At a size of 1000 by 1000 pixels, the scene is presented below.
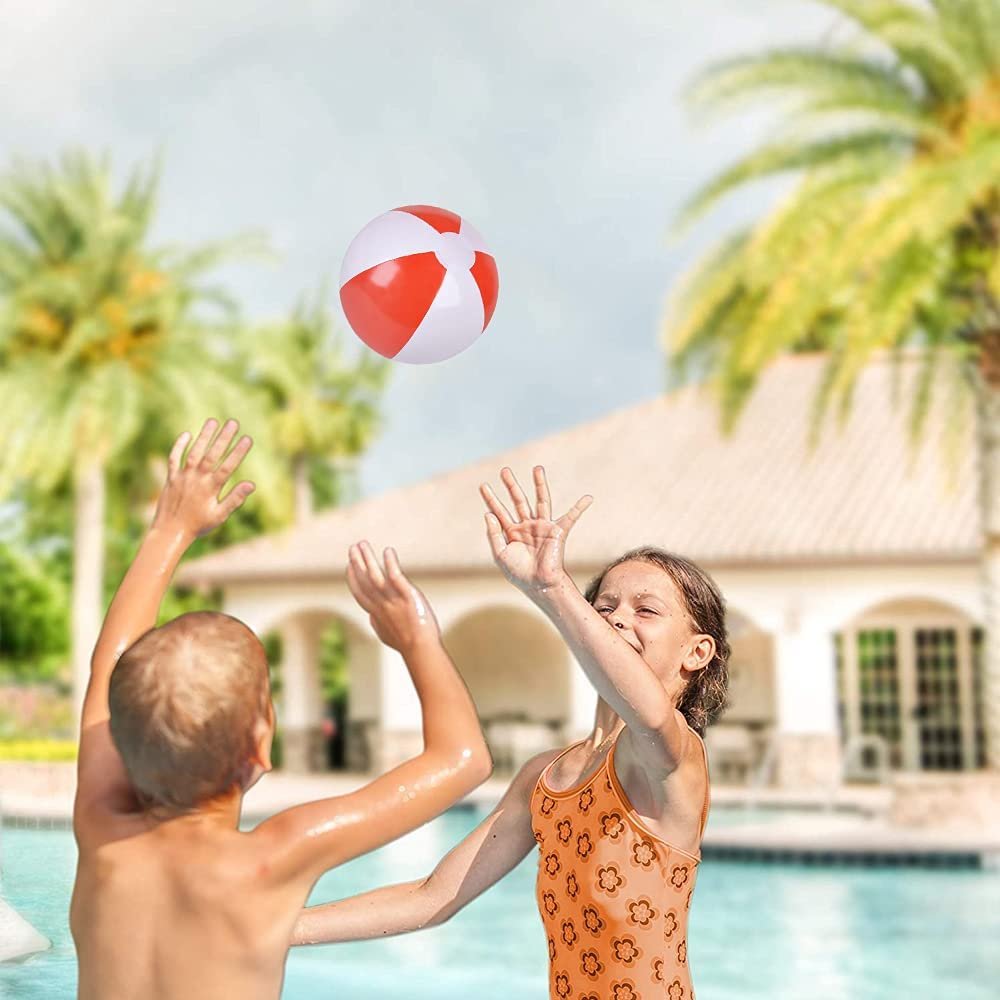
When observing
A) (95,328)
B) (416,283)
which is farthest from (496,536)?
(95,328)

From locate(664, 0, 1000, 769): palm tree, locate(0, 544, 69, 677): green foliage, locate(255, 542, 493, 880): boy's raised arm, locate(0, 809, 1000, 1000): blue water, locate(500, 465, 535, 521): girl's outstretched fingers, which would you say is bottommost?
locate(0, 809, 1000, 1000): blue water

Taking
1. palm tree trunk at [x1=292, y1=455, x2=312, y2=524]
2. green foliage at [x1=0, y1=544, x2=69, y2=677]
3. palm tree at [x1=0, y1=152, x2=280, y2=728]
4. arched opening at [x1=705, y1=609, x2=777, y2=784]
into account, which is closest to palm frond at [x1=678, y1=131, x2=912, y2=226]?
arched opening at [x1=705, y1=609, x2=777, y2=784]

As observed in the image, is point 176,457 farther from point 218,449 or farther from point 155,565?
point 155,565

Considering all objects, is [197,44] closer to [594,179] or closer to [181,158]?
[181,158]

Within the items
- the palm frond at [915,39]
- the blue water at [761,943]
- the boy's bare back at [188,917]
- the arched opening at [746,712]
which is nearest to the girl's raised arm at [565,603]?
the boy's bare back at [188,917]

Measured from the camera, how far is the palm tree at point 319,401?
122 ft

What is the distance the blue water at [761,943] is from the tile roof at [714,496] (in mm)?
9311

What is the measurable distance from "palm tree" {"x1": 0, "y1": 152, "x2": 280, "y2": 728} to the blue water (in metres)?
11.3

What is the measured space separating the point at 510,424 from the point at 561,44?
42.6m

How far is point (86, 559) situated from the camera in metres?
24.4

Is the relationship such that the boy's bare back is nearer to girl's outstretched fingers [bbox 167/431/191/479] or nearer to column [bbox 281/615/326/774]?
girl's outstretched fingers [bbox 167/431/191/479]

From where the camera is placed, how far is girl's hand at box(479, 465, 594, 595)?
92.4 inches

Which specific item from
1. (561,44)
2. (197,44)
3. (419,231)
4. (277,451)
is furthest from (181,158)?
(419,231)

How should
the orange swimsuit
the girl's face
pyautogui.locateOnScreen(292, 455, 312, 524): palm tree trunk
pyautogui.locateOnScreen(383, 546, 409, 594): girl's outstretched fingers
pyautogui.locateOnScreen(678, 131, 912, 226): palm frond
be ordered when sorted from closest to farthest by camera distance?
1. pyautogui.locateOnScreen(383, 546, 409, 594): girl's outstretched fingers
2. the orange swimsuit
3. the girl's face
4. pyautogui.locateOnScreen(678, 131, 912, 226): palm frond
5. pyautogui.locateOnScreen(292, 455, 312, 524): palm tree trunk
